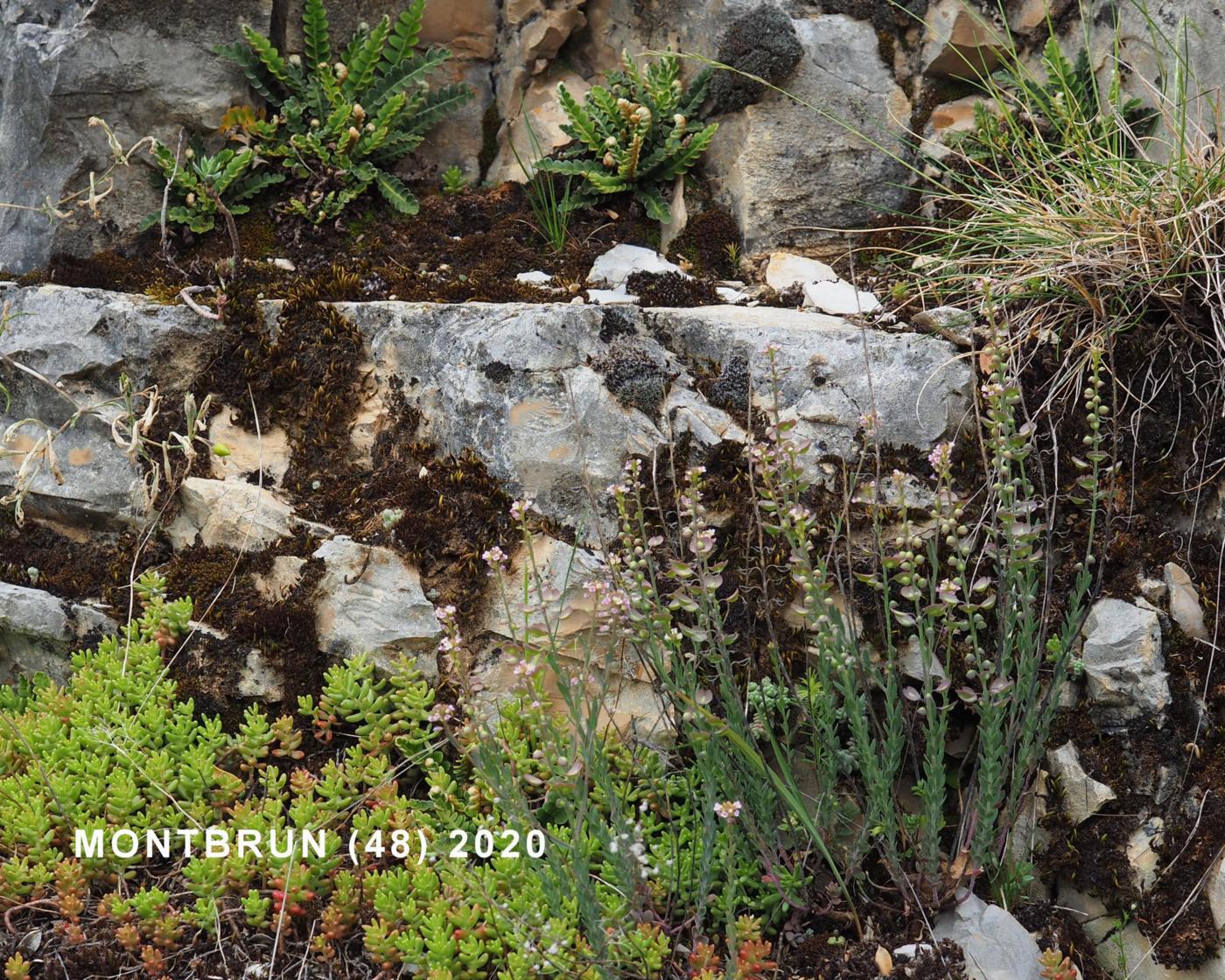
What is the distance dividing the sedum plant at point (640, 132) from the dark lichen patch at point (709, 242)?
0.14 metres

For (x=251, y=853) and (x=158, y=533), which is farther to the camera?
(x=158, y=533)

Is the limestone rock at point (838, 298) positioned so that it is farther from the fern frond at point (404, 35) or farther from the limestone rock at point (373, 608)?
the fern frond at point (404, 35)

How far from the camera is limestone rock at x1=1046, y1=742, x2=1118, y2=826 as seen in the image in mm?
3658

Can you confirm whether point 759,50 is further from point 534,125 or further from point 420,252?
point 420,252

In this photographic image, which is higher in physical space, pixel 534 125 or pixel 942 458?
pixel 942 458

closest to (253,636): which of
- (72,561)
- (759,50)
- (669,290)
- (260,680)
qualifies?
(260,680)

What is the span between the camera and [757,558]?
163 inches

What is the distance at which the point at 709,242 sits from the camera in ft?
18.3

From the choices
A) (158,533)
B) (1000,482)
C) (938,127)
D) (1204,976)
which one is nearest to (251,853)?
(158,533)

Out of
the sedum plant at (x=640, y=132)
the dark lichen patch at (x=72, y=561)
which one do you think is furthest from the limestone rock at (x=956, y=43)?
the dark lichen patch at (x=72, y=561)

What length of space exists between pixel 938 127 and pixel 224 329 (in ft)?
11.9

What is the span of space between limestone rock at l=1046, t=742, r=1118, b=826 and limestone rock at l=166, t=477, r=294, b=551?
2.96 metres

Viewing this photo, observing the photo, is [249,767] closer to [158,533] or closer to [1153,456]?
[158,533]

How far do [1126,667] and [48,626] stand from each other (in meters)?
4.03
